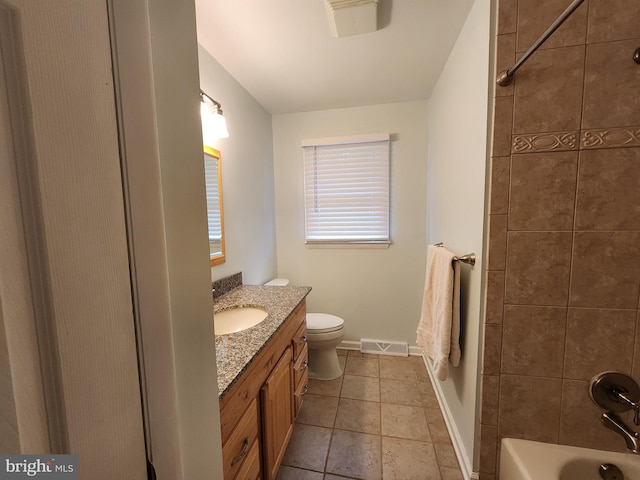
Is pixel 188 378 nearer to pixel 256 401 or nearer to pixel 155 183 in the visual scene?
→ pixel 155 183

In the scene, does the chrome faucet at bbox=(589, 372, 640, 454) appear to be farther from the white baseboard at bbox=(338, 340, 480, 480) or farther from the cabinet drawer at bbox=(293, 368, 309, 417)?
the cabinet drawer at bbox=(293, 368, 309, 417)

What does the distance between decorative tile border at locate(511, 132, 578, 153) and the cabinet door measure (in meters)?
1.46

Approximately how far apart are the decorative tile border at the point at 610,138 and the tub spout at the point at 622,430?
1.09 m

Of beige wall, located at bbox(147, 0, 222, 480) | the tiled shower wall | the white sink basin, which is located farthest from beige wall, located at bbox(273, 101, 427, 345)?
beige wall, located at bbox(147, 0, 222, 480)

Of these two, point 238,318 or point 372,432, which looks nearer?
point 238,318

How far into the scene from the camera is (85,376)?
32 centimetres

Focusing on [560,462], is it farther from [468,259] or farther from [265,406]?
[265,406]

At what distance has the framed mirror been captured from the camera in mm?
1605

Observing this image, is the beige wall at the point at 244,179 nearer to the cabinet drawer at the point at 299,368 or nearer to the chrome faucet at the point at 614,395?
the cabinet drawer at the point at 299,368

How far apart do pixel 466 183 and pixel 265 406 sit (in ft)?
4.76

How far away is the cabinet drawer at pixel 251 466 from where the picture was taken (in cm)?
96

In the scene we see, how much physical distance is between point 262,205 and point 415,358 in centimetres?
203

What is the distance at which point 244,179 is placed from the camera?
6.75 ft

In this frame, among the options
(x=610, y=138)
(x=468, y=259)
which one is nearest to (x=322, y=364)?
(x=468, y=259)
